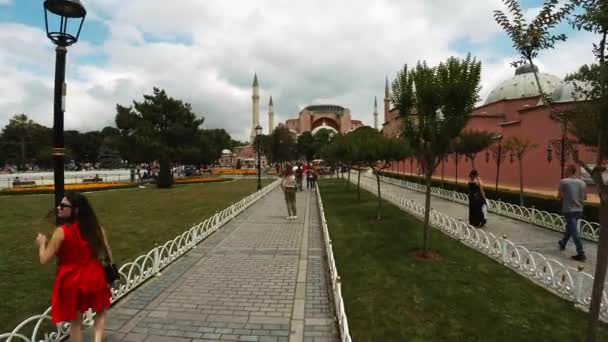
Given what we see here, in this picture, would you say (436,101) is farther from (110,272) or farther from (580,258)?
(110,272)

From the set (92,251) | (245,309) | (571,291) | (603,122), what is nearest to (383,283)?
(245,309)

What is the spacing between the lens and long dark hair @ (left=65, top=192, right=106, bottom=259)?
3150mm

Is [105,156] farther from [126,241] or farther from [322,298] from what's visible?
[322,298]

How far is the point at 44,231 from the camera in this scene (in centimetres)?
997

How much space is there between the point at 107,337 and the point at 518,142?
51.5ft

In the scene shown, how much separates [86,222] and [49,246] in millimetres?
332

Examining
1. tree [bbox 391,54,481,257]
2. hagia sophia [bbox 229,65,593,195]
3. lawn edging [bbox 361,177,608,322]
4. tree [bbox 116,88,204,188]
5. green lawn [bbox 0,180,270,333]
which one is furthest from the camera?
tree [bbox 116,88,204,188]

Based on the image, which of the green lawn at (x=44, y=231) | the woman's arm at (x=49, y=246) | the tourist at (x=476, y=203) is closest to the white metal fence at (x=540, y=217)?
the tourist at (x=476, y=203)

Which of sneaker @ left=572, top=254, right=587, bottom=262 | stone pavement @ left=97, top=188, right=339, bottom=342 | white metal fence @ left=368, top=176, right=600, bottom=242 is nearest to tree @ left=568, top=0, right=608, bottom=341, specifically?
stone pavement @ left=97, top=188, right=339, bottom=342

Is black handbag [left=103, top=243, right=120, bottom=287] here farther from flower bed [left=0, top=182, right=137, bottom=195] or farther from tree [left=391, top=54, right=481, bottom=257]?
flower bed [left=0, top=182, right=137, bottom=195]

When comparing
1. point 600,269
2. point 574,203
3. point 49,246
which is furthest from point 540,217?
point 49,246

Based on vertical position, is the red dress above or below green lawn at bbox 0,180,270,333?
above

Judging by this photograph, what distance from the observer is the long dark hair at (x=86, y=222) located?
10.3 ft

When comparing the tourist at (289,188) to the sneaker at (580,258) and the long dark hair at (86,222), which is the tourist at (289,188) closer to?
the sneaker at (580,258)
